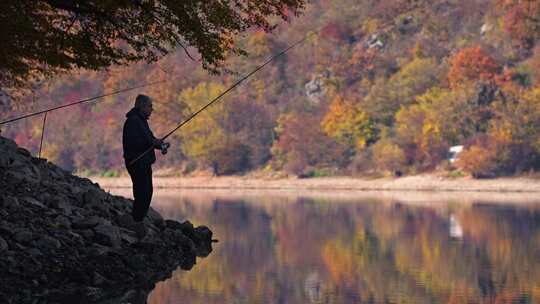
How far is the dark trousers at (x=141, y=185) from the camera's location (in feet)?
57.9

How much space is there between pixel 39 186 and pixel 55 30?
4259mm

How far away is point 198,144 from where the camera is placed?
110375 millimetres

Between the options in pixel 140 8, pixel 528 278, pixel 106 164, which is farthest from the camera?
pixel 106 164

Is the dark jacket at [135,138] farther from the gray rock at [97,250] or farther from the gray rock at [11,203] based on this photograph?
the gray rock at [11,203]

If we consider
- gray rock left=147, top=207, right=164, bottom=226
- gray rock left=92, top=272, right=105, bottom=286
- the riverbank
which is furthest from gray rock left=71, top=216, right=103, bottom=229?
the riverbank

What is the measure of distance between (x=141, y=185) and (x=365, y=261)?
603 cm

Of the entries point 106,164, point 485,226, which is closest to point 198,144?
point 106,164

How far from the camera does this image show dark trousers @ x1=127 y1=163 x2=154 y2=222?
17.7 meters

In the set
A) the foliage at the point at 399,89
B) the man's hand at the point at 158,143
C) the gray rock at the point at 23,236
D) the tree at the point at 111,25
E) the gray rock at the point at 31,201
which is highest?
the foliage at the point at 399,89

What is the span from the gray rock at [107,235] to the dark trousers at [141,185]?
482 mm

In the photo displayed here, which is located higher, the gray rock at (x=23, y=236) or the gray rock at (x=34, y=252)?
the gray rock at (x=23, y=236)

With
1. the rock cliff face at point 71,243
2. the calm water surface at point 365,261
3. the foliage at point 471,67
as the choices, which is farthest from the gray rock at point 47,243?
the foliage at point 471,67

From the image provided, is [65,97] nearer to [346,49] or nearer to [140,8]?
[346,49]

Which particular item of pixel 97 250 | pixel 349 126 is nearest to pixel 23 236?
pixel 97 250
